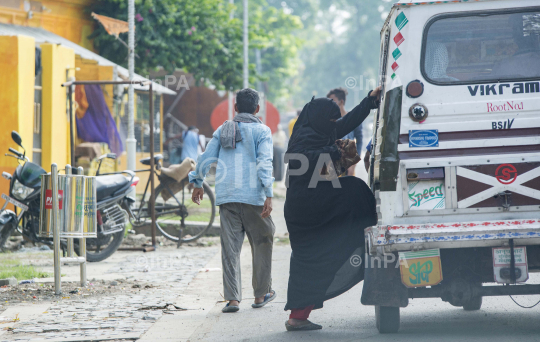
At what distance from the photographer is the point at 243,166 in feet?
19.1

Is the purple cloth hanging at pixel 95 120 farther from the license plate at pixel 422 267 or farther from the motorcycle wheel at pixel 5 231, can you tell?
the license plate at pixel 422 267

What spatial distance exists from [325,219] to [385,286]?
25.6 inches

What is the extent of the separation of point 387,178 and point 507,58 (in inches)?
43.6

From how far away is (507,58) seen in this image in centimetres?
469

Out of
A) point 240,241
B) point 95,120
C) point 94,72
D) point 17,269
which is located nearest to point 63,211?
point 17,269

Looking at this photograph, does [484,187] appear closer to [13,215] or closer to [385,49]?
[385,49]

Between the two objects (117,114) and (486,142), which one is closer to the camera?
(486,142)

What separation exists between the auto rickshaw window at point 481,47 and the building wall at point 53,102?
Answer: 7.94 metres

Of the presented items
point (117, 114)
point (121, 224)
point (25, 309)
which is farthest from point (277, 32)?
point (25, 309)

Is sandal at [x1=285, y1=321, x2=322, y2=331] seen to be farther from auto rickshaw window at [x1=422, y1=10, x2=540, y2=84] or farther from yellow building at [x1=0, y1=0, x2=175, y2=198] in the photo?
yellow building at [x1=0, y1=0, x2=175, y2=198]

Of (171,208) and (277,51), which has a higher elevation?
(277,51)

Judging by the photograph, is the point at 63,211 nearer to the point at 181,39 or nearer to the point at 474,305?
the point at 474,305

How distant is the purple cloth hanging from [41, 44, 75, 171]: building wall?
1.30 meters

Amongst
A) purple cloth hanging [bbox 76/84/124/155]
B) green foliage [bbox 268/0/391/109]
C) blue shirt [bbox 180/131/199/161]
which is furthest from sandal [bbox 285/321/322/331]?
green foliage [bbox 268/0/391/109]
